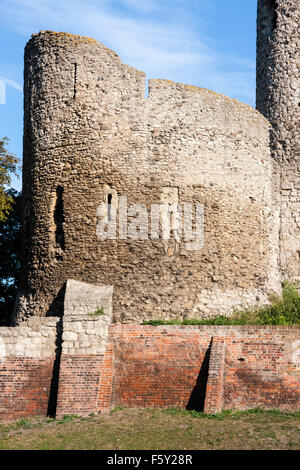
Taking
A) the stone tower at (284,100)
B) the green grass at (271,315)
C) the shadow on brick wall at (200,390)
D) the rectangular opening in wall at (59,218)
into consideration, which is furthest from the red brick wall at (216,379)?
the stone tower at (284,100)

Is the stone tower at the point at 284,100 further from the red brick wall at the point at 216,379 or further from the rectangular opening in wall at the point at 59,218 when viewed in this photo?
the rectangular opening in wall at the point at 59,218

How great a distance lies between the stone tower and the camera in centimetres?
1970

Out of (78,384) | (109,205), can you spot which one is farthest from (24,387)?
(109,205)

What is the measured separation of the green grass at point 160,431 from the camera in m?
11.1

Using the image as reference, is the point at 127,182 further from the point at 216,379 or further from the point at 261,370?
the point at 261,370

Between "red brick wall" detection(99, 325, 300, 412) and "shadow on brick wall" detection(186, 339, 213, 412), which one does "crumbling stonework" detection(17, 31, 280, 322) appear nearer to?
"red brick wall" detection(99, 325, 300, 412)

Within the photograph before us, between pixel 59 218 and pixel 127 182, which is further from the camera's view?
pixel 59 218

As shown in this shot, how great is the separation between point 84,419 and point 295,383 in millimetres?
4580

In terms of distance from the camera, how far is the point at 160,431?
1202cm

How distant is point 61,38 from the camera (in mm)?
17766

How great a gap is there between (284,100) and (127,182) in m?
6.58

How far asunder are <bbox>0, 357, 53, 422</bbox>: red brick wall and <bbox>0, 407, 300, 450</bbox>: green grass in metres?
0.42
